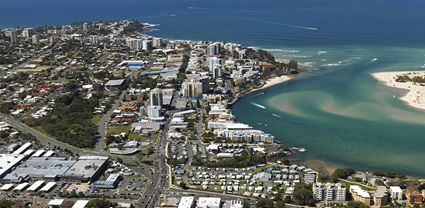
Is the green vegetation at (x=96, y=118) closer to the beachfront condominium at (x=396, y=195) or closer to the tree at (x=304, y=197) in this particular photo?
the tree at (x=304, y=197)

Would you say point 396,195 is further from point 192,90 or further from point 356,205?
point 192,90

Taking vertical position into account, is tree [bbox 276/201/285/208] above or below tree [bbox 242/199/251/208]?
above

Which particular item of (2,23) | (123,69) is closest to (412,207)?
(123,69)

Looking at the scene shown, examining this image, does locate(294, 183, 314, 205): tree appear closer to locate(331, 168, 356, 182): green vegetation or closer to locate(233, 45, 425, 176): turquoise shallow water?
locate(331, 168, 356, 182): green vegetation

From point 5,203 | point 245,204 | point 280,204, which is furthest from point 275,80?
point 5,203

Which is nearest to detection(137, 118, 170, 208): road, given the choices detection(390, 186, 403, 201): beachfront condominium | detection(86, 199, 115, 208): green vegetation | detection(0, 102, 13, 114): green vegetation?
detection(86, 199, 115, 208): green vegetation
